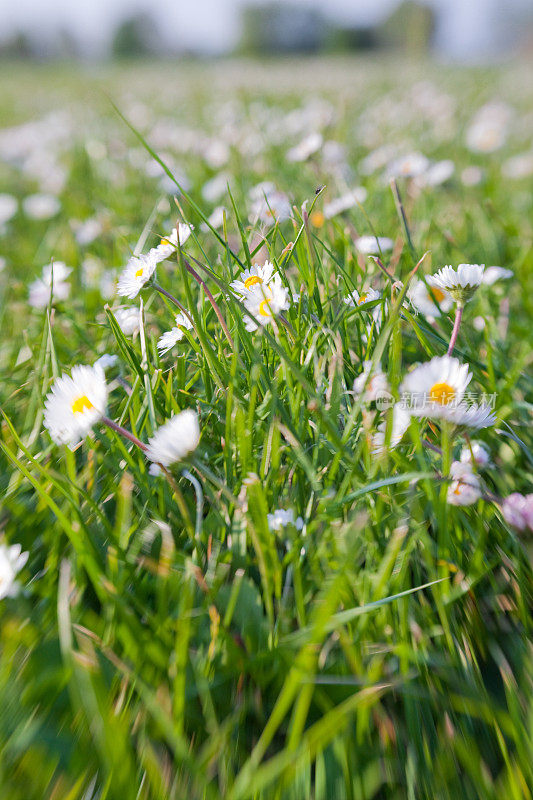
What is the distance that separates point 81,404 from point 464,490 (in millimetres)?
408

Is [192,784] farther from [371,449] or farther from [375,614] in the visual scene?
[371,449]

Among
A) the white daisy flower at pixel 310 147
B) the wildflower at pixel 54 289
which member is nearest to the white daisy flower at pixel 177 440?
the wildflower at pixel 54 289

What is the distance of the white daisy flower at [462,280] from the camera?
0.66 metres

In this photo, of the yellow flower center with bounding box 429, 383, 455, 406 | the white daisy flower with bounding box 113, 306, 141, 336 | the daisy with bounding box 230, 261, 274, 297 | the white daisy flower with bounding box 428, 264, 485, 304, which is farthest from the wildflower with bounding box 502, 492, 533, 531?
the white daisy flower with bounding box 113, 306, 141, 336

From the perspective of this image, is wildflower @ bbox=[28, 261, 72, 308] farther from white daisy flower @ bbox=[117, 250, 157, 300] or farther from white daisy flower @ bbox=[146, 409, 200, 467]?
white daisy flower @ bbox=[146, 409, 200, 467]

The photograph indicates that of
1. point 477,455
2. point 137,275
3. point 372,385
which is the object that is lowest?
point 477,455

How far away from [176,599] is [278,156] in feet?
5.72

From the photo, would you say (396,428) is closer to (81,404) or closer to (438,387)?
(438,387)

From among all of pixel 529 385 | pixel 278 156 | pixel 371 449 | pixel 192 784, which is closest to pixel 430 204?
pixel 529 385

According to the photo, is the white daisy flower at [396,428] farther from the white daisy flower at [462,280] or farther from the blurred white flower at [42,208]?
the blurred white flower at [42,208]

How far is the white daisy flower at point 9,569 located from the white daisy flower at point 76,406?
0.12 m

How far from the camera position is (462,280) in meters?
0.67

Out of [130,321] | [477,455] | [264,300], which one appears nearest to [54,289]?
[130,321]

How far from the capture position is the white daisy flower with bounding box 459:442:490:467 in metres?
0.63
